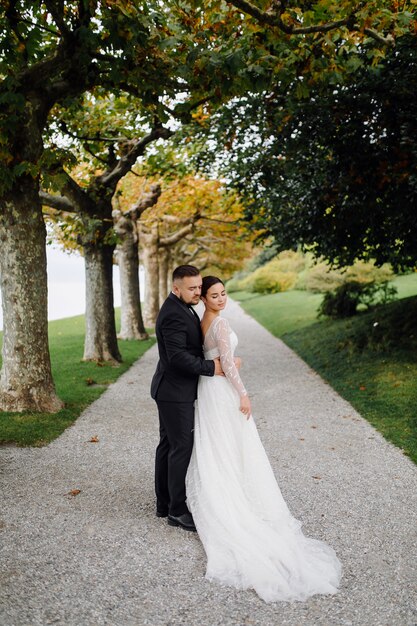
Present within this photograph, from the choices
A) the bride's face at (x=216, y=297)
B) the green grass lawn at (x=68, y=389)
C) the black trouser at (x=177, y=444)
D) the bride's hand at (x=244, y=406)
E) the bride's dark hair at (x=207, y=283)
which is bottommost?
the green grass lawn at (x=68, y=389)

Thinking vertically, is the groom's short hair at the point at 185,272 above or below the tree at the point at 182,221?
below

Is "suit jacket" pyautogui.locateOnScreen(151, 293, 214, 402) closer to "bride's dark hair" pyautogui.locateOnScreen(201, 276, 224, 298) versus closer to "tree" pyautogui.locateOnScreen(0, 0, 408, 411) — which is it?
"bride's dark hair" pyautogui.locateOnScreen(201, 276, 224, 298)

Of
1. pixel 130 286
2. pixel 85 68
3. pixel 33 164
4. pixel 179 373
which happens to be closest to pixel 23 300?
pixel 33 164

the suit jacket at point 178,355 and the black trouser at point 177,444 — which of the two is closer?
the suit jacket at point 178,355

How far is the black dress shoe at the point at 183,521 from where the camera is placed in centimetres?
474

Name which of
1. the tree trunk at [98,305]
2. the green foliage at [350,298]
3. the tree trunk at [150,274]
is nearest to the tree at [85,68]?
the tree trunk at [98,305]

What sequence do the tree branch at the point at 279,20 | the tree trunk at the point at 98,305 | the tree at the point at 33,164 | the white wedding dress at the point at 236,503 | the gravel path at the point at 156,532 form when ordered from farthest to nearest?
the tree trunk at the point at 98,305, the tree at the point at 33,164, the tree branch at the point at 279,20, the white wedding dress at the point at 236,503, the gravel path at the point at 156,532

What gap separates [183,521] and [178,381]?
119 centimetres

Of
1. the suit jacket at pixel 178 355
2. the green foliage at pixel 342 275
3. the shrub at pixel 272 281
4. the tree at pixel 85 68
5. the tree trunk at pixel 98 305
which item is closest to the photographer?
the suit jacket at pixel 178 355

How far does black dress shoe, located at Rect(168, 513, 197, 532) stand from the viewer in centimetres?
474

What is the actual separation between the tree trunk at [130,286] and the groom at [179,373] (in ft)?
45.5

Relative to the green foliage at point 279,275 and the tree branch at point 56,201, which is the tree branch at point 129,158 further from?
the green foliage at point 279,275

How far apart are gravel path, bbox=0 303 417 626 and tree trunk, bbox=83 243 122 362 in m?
5.46

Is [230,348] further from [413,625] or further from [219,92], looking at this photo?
[219,92]
